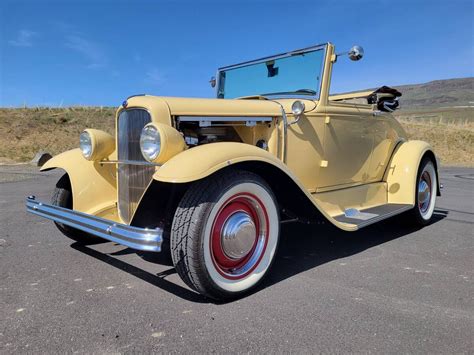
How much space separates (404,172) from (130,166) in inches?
130

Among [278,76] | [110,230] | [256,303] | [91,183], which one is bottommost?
[256,303]

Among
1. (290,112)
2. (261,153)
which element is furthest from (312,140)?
(261,153)

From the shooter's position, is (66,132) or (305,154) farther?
(66,132)

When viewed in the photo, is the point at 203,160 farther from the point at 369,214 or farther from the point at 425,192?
the point at 425,192

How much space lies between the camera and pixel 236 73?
14.7 ft

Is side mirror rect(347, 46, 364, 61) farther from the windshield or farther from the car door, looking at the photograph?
the car door

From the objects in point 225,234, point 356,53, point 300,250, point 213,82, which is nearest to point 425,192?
point 300,250

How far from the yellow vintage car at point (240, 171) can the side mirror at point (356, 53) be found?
0.01m

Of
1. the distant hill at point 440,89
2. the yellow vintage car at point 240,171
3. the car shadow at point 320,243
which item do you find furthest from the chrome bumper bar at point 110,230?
the distant hill at point 440,89

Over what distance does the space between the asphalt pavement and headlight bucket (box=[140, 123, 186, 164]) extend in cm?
96

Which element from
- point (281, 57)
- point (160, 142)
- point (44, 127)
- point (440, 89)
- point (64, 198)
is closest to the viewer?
point (160, 142)

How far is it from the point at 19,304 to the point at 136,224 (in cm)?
92

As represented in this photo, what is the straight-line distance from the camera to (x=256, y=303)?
249 centimetres

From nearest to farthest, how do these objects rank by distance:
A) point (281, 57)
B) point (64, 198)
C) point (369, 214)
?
1. point (64, 198)
2. point (369, 214)
3. point (281, 57)
